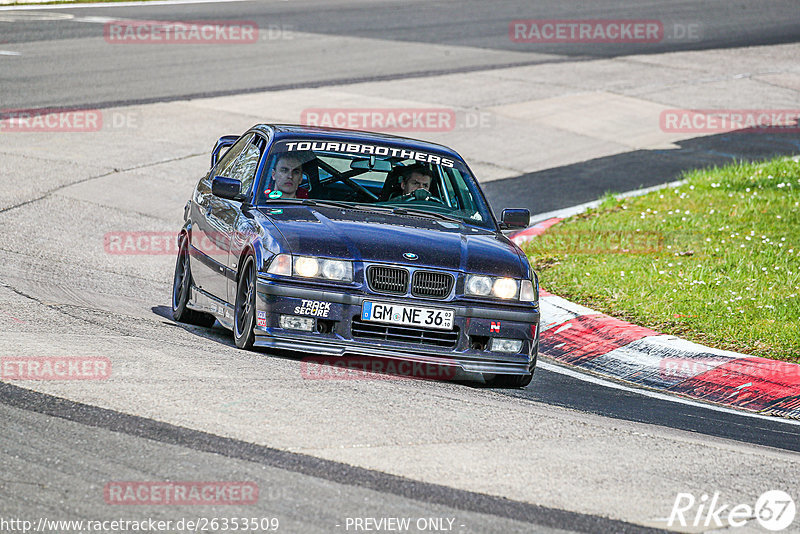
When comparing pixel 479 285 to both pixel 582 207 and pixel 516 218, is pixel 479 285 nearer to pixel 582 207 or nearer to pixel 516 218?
pixel 516 218

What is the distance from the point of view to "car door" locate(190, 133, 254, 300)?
855cm

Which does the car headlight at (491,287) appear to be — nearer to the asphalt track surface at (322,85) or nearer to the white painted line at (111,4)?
the asphalt track surface at (322,85)

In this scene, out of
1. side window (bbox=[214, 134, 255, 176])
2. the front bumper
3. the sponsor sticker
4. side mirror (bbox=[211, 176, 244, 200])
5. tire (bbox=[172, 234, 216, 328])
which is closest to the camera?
the front bumper

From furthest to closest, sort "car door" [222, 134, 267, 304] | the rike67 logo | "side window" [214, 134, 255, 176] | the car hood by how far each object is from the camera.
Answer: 1. "side window" [214, 134, 255, 176]
2. "car door" [222, 134, 267, 304]
3. the car hood
4. the rike67 logo

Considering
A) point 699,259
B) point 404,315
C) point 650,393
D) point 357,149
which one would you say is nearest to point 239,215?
point 357,149

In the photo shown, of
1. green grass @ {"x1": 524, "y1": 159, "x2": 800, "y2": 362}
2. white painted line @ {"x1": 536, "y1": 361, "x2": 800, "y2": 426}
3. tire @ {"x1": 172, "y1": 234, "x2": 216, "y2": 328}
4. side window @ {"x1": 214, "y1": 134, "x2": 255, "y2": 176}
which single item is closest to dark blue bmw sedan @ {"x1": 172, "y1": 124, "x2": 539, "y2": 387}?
tire @ {"x1": 172, "y1": 234, "x2": 216, "y2": 328}

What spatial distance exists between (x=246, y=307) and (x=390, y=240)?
1.00m

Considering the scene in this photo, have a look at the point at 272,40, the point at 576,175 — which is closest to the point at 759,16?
the point at 272,40

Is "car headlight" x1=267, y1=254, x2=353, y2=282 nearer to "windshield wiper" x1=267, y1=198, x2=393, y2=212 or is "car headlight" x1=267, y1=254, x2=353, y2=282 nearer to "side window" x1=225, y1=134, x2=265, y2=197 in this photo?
"windshield wiper" x1=267, y1=198, x2=393, y2=212

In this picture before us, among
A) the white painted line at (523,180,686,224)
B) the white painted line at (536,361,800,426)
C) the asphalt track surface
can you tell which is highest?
the asphalt track surface

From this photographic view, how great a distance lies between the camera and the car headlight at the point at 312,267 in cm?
742

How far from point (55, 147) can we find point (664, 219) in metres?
8.09

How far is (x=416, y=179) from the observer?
8.87 meters

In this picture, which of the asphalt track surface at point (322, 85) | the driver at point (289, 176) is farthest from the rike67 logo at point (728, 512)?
the driver at point (289, 176)
